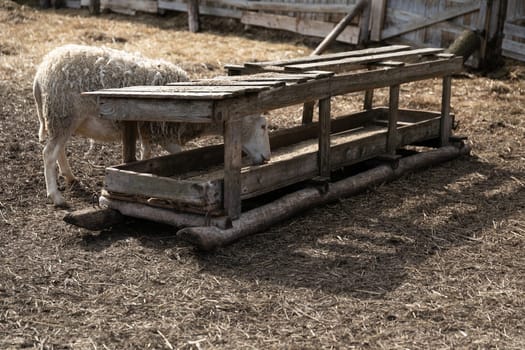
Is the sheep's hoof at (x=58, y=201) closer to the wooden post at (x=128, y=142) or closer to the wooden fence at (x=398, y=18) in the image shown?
the wooden post at (x=128, y=142)

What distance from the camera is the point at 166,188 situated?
5.88 meters

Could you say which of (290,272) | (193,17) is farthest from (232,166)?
(193,17)

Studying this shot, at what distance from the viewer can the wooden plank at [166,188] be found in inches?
227

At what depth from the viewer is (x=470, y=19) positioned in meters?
12.5

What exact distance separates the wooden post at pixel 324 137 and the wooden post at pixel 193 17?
387 inches

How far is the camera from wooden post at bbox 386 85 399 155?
7.70m

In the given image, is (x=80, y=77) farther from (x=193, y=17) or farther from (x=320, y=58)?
(x=193, y=17)

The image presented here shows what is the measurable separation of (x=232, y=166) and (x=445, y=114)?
3648 millimetres

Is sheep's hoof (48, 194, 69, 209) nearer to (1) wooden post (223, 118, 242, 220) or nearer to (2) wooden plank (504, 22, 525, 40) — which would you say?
(1) wooden post (223, 118, 242, 220)

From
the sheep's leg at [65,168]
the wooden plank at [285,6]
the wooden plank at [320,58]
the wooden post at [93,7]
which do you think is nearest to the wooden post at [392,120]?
the wooden plank at [320,58]

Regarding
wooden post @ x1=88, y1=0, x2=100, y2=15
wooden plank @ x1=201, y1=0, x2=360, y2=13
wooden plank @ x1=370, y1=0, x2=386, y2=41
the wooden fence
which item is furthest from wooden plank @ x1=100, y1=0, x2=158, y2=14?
wooden plank @ x1=370, y1=0, x2=386, y2=41

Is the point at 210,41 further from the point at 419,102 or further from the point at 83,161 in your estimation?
the point at 83,161

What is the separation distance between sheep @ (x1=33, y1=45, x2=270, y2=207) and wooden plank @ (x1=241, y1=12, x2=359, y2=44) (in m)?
7.63

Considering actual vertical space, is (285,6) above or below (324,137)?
above
